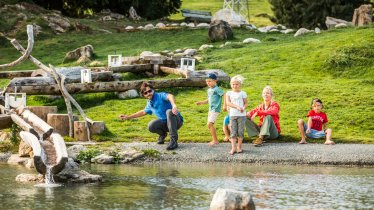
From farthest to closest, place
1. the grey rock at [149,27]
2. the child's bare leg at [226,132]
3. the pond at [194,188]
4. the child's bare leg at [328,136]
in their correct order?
the grey rock at [149,27] → the child's bare leg at [226,132] → the child's bare leg at [328,136] → the pond at [194,188]

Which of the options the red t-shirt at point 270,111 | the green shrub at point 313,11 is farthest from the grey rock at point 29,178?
the green shrub at point 313,11

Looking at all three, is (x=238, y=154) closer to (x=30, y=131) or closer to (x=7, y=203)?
(x=30, y=131)

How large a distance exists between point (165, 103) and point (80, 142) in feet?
8.94

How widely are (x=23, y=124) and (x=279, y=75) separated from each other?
14542 mm

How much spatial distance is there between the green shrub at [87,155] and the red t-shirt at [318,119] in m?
5.93

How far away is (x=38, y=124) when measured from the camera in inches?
882

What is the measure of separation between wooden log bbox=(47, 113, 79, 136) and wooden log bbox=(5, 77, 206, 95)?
4480 mm

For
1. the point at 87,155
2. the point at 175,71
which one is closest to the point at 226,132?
the point at 87,155

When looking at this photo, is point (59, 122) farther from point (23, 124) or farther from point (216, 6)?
point (216, 6)

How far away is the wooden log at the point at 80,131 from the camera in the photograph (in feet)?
82.7

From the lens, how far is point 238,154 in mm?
22781

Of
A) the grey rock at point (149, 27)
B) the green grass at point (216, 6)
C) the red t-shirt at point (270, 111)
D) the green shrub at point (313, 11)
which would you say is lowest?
the red t-shirt at point (270, 111)

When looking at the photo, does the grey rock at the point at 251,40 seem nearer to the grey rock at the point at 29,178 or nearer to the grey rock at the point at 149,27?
the grey rock at the point at 149,27

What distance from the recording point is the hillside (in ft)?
87.2
